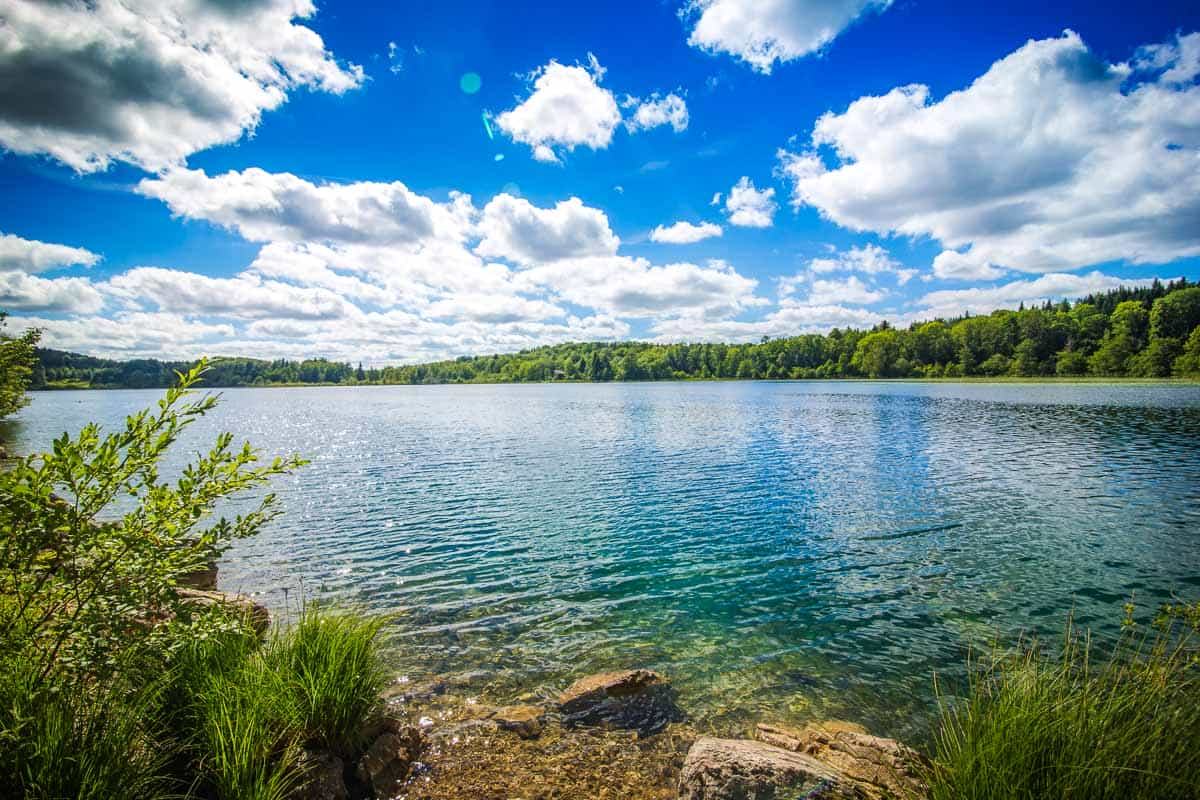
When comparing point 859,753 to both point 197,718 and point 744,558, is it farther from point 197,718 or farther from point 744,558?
point 744,558

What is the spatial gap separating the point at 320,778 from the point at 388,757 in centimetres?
120

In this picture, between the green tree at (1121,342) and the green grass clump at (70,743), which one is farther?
the green tree at (1121,342)

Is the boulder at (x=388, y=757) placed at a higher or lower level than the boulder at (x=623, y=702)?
higher

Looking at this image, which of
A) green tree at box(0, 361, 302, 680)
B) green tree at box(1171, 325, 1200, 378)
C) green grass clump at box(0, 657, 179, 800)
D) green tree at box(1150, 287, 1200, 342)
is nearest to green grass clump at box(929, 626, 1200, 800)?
green tree at box(0, 361, 302, 680)

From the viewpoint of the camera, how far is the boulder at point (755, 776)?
6.45m

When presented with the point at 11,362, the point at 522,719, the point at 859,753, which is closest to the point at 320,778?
the point at 522,719

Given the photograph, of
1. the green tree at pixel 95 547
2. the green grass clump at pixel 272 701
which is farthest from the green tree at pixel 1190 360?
the green tree at pixel 95 547

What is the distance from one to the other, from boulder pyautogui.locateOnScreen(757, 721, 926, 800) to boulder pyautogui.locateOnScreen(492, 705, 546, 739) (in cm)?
386

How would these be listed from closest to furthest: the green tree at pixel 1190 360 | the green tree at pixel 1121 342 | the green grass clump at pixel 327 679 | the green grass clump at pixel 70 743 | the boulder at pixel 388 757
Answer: the green grass clump at pixel 70 743, the green grass clump at pixel 327 679, the boulder at pixel 388 757, the green tree at pixel 1190 360, the green tree at pixel 1121 342

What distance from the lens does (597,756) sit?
8414 mm

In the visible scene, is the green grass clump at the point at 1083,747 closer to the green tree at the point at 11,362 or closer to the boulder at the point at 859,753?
the boulder at the point at 859,753

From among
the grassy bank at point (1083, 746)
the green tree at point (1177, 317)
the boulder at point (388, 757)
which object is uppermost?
the green tree at point (1177, 317)

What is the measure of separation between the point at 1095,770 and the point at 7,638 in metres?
9.79

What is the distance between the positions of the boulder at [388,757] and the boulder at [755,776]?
4.05 metres
